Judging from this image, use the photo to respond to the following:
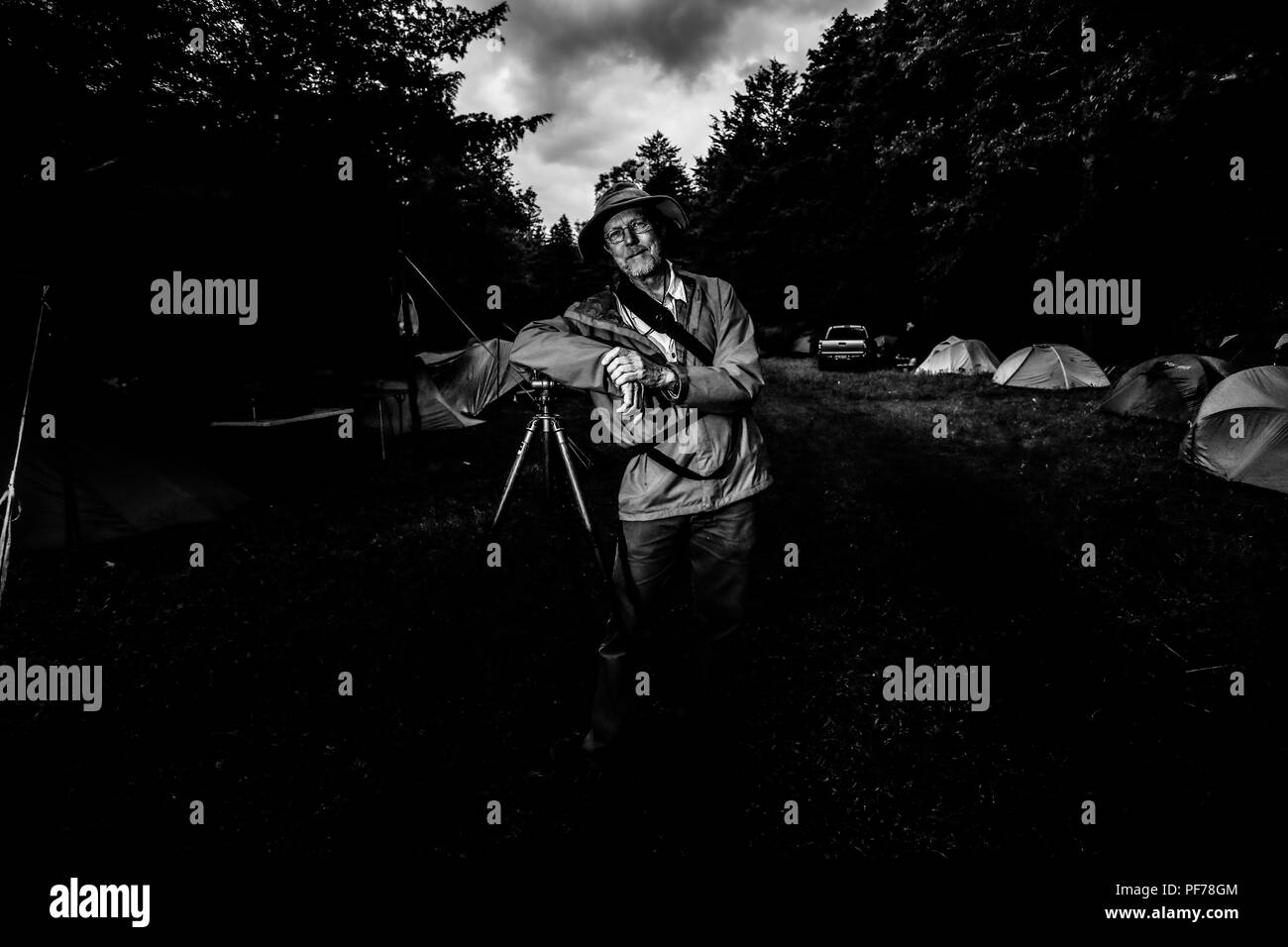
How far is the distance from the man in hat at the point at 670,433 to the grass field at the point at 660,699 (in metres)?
0.81

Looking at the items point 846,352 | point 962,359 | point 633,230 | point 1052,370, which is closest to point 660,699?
point 633,230

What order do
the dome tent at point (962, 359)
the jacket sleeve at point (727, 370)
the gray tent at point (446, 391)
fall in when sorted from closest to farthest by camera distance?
the jacket sleeve at point (727, 370) < the gray tent at point (446, 391) < the dome tent at point (962, 359)

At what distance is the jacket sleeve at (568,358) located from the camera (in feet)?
7.19

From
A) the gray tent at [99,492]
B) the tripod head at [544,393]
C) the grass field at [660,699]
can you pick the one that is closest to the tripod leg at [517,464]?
→ the tripod head at [544,393]

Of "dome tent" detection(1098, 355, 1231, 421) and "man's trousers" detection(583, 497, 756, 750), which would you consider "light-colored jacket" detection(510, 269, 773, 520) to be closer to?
"man's trousers" detection(583, 497, 756, 750)

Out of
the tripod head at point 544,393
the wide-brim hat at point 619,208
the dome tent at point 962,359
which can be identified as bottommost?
the tripod head at point 544,393

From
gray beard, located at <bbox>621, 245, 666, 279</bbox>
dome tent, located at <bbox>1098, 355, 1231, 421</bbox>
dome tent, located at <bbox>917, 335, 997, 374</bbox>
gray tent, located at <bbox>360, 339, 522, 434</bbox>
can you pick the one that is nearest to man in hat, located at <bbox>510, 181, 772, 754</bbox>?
gray beard, located at <bbox>621, 245, 666, 279</bbox>

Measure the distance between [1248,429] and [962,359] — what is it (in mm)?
16957

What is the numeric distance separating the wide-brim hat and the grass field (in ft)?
8.67

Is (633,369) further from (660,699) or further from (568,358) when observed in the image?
(660,699)

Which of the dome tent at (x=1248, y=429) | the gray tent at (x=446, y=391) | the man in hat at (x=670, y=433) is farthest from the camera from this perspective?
the gray tent at (x=446, y=391)

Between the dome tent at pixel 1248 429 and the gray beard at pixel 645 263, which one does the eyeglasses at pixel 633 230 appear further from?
the dome tent at pixel 1248 429

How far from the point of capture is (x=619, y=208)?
2531mm
